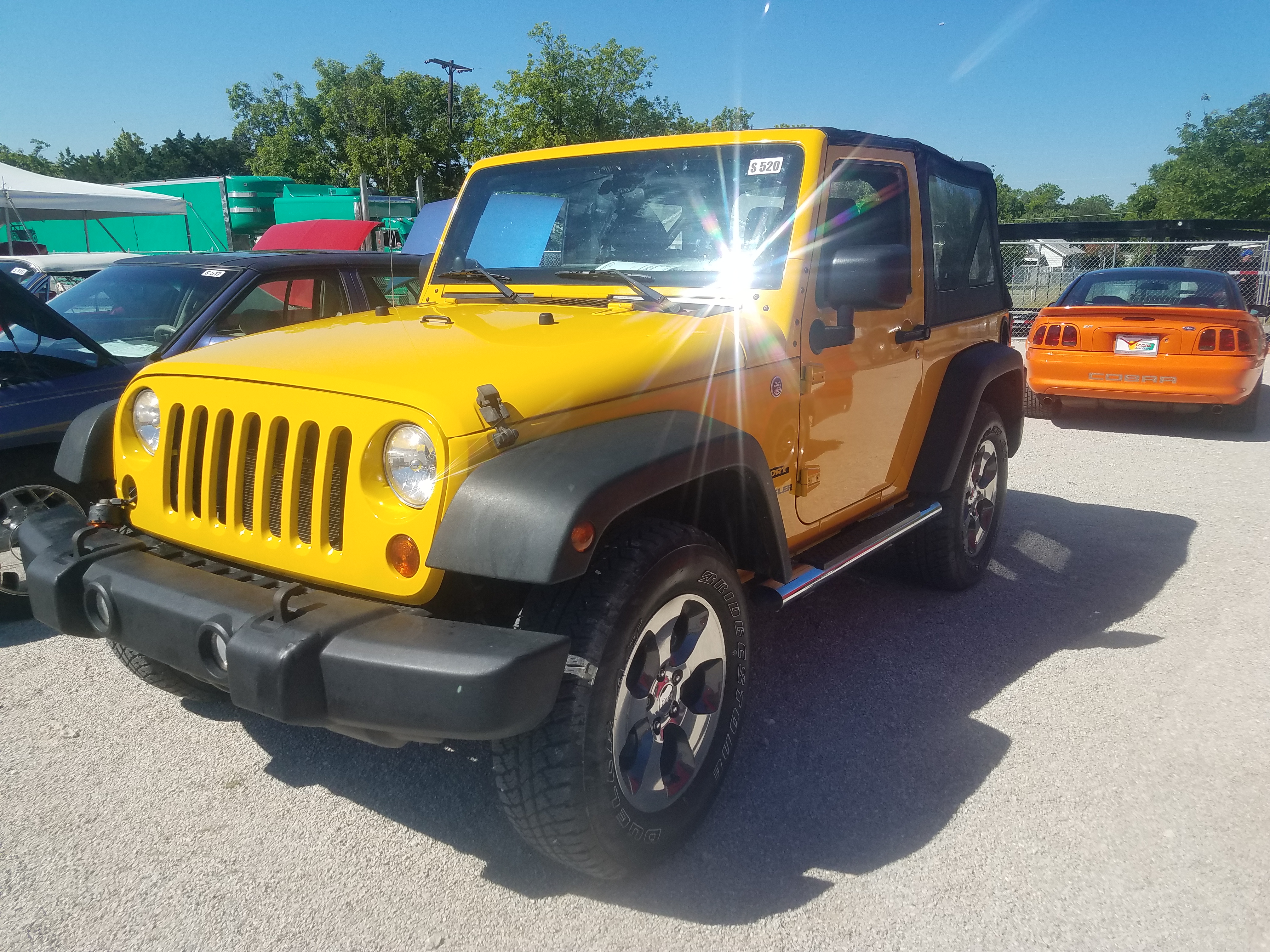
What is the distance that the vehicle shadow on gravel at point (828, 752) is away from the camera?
2459 millimetres

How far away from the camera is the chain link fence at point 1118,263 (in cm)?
1675

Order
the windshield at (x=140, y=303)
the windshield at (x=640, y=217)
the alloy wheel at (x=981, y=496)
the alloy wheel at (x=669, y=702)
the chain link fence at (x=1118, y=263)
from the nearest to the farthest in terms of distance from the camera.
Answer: the alloy wheel at (x=669, y=702) < the windshield at (x=640, y=217) < the alloy wheel at (x=981, y=496) < the windshield at (x=140, y=303) < the chain link fence at (x=1118, y=263)

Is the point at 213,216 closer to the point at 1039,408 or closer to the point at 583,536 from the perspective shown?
the point at 1039,408

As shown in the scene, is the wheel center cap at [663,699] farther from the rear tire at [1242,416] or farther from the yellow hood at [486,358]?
the rear tire at [1242,416]

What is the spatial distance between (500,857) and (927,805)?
1278mm

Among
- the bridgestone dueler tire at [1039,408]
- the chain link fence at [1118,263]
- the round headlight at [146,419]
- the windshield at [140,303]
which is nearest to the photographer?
the round headlight at [146,419]

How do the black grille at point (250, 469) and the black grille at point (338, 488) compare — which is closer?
the black grille at point (338, 488)

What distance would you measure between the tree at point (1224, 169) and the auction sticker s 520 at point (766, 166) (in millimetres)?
39234

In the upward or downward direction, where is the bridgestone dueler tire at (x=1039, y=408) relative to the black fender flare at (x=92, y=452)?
downward

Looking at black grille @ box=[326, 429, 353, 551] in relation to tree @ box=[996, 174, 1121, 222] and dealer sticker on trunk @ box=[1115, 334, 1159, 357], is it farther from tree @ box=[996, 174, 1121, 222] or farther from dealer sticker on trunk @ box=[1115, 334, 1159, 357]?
tree @ box=[996, 174, 1121, 222]

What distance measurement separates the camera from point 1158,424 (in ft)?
30.5

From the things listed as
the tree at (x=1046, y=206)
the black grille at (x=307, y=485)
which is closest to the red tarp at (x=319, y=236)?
the black grille at (x=307, y=485)

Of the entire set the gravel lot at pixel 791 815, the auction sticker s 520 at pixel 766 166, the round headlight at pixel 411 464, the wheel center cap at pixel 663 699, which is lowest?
the gravel lot at pixel 791 815

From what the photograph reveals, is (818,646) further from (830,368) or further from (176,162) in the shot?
(176,162)
